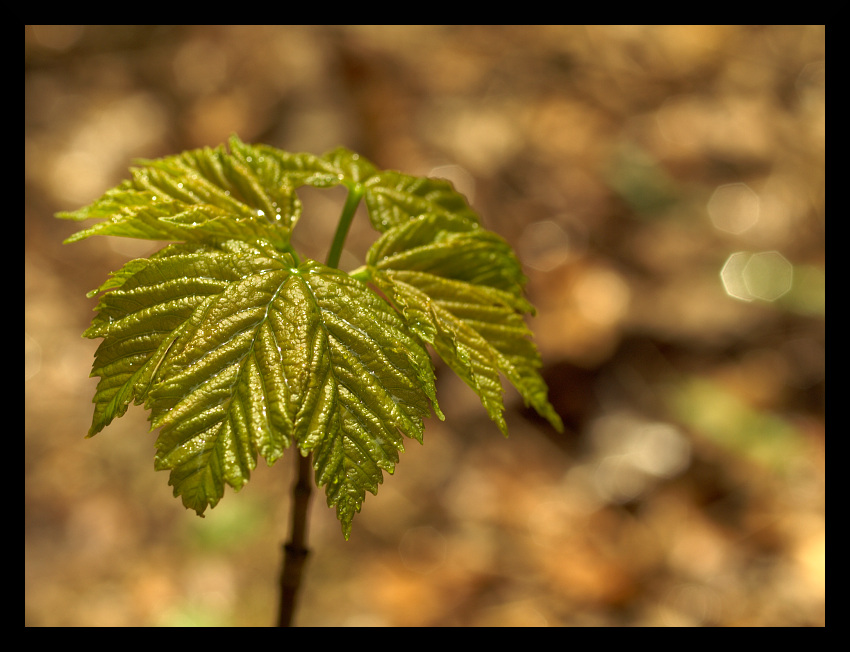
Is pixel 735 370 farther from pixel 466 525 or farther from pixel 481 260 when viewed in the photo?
pixel 481 260

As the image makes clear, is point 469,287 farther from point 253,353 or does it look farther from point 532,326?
point 532,326

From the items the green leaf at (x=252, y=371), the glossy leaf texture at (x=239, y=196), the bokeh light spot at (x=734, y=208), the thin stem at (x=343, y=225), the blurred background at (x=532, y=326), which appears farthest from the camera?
the bokeh light spot at (x=734, y=208)

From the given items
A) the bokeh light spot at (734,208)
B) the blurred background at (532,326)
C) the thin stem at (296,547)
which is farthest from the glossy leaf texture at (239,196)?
the bokeh light spot at (734,208)

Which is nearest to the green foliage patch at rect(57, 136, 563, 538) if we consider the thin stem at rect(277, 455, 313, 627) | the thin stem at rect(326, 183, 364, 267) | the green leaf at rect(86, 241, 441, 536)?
the green leaf at rect(86, 241, 441, 536)

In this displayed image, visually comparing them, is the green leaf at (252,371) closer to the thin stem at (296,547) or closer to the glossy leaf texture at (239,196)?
the glossy leaf texture at (239,196)

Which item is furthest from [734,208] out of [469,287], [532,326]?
[469,287]

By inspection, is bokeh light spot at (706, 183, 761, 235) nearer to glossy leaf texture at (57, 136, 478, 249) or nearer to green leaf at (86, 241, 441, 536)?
glossy leaf texture at (57, 136, 478, 249)
